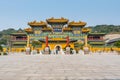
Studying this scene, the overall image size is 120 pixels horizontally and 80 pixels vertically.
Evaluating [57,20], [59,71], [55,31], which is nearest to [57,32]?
[55,31]

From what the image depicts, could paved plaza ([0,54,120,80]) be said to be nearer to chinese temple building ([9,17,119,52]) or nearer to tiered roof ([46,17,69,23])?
chinese temple building ([9,17,119,52])

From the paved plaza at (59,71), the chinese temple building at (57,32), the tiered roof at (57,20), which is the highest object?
the tiered roof at (57,20)

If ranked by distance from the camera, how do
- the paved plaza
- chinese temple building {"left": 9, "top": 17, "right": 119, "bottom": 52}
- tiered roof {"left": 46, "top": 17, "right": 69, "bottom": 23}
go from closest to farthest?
the paved plaza, chinese temple building {"left": 9, "top": 17, "right": 119, "bottom": 52}, tiered roof {"left": 46, "top": 17, "right": 69, "bottom": 23}

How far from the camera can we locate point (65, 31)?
258 ft

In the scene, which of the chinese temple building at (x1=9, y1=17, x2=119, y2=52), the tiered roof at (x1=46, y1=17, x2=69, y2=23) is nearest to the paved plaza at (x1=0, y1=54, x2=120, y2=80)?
the chinese temple building at (x1=9, y1=17, x2=119, y2=52)

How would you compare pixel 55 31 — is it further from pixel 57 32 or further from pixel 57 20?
pixel 57 20

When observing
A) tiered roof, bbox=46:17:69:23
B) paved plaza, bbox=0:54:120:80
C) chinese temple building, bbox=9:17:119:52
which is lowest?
paved plaza, bbox=0:54:120:80

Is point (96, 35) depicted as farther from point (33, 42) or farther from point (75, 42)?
point (33, 42)

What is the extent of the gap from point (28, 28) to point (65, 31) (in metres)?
11.8

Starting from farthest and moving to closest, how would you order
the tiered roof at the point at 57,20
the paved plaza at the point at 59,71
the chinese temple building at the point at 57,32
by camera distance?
1. the tiered roof at the point at 57,20
2. the chinese temple building at the point at 57,32
3. the paved plaza at the point at 59,71

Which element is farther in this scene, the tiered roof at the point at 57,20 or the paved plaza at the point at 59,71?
the tiered roof at the point at 57,20

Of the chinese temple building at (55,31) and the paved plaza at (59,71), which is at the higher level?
the chinese temple building at (55,31)

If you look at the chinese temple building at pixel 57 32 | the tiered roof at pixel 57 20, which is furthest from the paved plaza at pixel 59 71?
the tiered roof at pixel 57 20

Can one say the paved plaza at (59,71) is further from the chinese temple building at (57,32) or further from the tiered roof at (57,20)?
the tiered roof at (57,20)
